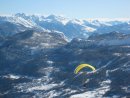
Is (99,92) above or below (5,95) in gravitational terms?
below

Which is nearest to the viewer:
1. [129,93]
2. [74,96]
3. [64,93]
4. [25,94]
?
[129,93]

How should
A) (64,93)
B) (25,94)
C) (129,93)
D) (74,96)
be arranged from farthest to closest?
(25,94), (64,93), (74,96), (129,93)

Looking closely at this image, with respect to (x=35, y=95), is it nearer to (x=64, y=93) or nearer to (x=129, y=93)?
(x=64, y=93)

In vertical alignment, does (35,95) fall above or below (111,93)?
above

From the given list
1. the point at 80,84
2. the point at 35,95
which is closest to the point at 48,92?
the point at 35,95

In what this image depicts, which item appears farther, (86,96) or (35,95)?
(35,95)

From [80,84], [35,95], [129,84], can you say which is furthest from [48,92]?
[129,84]

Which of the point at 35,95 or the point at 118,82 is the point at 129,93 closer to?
the point at 118,82

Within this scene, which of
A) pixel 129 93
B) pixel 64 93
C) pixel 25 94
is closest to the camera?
pixel 129 93

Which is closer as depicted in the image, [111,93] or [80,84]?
[111,93]
